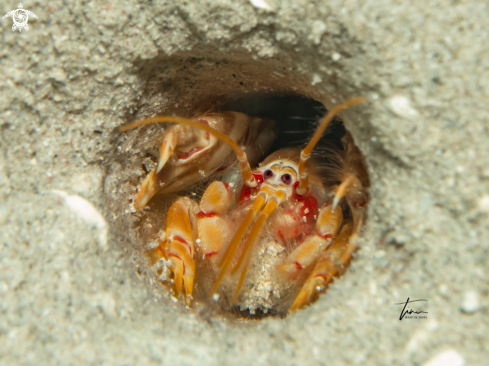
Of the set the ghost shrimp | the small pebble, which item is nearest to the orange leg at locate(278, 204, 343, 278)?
the ghost shrimp

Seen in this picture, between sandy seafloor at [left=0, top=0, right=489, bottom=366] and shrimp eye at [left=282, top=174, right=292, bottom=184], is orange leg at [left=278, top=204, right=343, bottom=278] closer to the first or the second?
shrimp eye at [left=282, top=174, right=292, bottom=184]

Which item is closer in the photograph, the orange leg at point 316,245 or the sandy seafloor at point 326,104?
the sandy seafloor at point 326,104

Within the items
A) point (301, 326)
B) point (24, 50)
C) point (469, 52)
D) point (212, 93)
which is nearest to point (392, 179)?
point (469, 52)

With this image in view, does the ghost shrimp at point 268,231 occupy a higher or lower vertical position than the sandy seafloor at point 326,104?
lower

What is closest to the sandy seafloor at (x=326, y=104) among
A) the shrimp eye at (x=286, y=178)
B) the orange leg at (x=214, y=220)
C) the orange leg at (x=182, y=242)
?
the orange leg at (x=182, y=242)

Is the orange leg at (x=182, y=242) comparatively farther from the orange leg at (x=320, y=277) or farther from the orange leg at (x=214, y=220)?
the orange leg at (x=320, y=277)

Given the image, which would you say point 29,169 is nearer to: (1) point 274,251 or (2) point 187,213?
(2) point 187,213

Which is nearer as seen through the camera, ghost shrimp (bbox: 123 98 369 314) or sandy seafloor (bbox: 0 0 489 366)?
sandy seafloor (bbox: 0 0 489 366)

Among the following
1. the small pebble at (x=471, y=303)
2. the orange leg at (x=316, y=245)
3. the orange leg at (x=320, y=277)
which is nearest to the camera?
the small pebble at (x=471, y=303)

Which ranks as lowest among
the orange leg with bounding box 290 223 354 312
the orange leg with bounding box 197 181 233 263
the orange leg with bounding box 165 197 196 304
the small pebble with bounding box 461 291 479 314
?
the orange leg with bounding box 165 197 196 304
